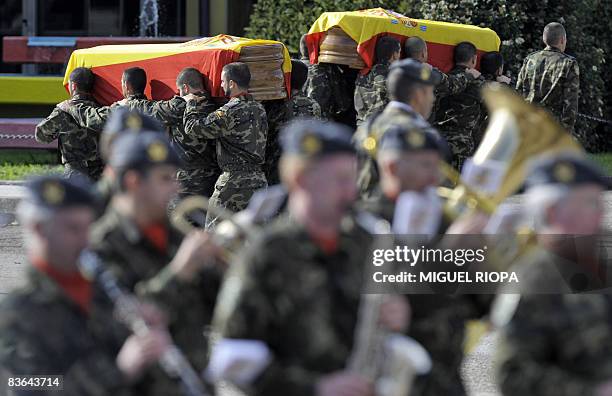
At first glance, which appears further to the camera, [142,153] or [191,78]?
[191,78]

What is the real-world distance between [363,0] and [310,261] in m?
12.7

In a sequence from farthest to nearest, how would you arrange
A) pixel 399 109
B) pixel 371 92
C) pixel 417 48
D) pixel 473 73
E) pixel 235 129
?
pixel 473 73
pixel 371 92
pixel 417 48
pixel 235 129
pixel 399 109

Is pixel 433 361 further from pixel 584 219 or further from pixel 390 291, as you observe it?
pixel 584 219

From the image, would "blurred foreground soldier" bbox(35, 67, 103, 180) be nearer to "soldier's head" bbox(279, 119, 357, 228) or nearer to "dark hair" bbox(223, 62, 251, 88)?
"dark hair" bbox(223, 62, 251, 88)

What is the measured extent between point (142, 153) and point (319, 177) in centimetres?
72

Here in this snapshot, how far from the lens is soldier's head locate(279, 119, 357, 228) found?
384cm

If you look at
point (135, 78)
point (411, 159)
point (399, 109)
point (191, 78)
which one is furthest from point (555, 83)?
point (411, 159)

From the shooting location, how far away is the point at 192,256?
4191 millimetres

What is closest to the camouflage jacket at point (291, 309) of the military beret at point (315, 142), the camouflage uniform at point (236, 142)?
the military beret at point (315, 142)

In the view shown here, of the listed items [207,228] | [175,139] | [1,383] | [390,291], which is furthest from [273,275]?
[175,139]

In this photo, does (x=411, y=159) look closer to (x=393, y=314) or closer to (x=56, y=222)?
(x=393, y=314)

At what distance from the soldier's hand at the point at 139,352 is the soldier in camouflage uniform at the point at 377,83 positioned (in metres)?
7.52

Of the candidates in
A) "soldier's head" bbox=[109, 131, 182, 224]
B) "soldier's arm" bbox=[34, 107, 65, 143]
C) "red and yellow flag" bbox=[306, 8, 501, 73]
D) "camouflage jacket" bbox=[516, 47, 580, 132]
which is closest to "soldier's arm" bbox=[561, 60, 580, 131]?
"camouflage jacket" bbox=[516, 47, 580, 132]

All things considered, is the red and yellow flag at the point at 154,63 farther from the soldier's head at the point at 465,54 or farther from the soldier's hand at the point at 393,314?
the soldier's hand at the point at 393,314
